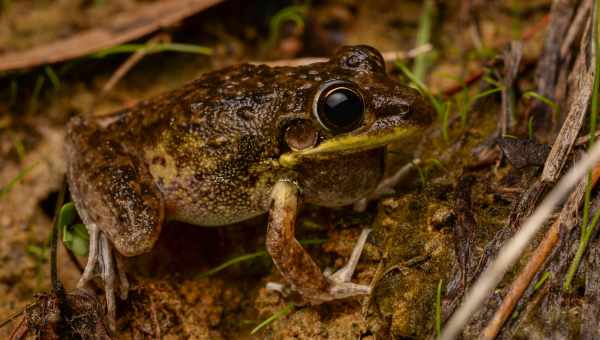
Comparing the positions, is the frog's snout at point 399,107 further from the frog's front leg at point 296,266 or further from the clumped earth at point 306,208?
the frog's front leg at point 296,266

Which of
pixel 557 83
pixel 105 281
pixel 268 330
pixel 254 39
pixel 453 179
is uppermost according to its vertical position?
pixel 254 39

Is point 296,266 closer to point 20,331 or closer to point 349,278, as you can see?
point 349,278

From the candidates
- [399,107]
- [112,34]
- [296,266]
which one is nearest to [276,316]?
[296,266]

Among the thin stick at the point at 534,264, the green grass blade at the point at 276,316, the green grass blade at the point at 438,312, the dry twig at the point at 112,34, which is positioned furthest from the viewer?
the dry twig at the point at 112,34

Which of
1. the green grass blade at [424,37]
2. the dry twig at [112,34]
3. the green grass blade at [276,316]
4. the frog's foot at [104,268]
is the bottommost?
the green grass blade at [276,316]

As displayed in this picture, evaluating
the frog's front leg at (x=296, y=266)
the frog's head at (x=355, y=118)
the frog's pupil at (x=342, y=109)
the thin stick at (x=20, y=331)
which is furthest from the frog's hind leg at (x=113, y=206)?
the frog's pupil at (x=342, y=109)

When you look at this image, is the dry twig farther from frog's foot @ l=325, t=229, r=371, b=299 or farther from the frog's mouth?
frog's foot @ l=325, t=229, r=371, b=299

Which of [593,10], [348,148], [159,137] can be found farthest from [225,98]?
[593,10]

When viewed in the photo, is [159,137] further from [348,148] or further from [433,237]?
[433,237]
